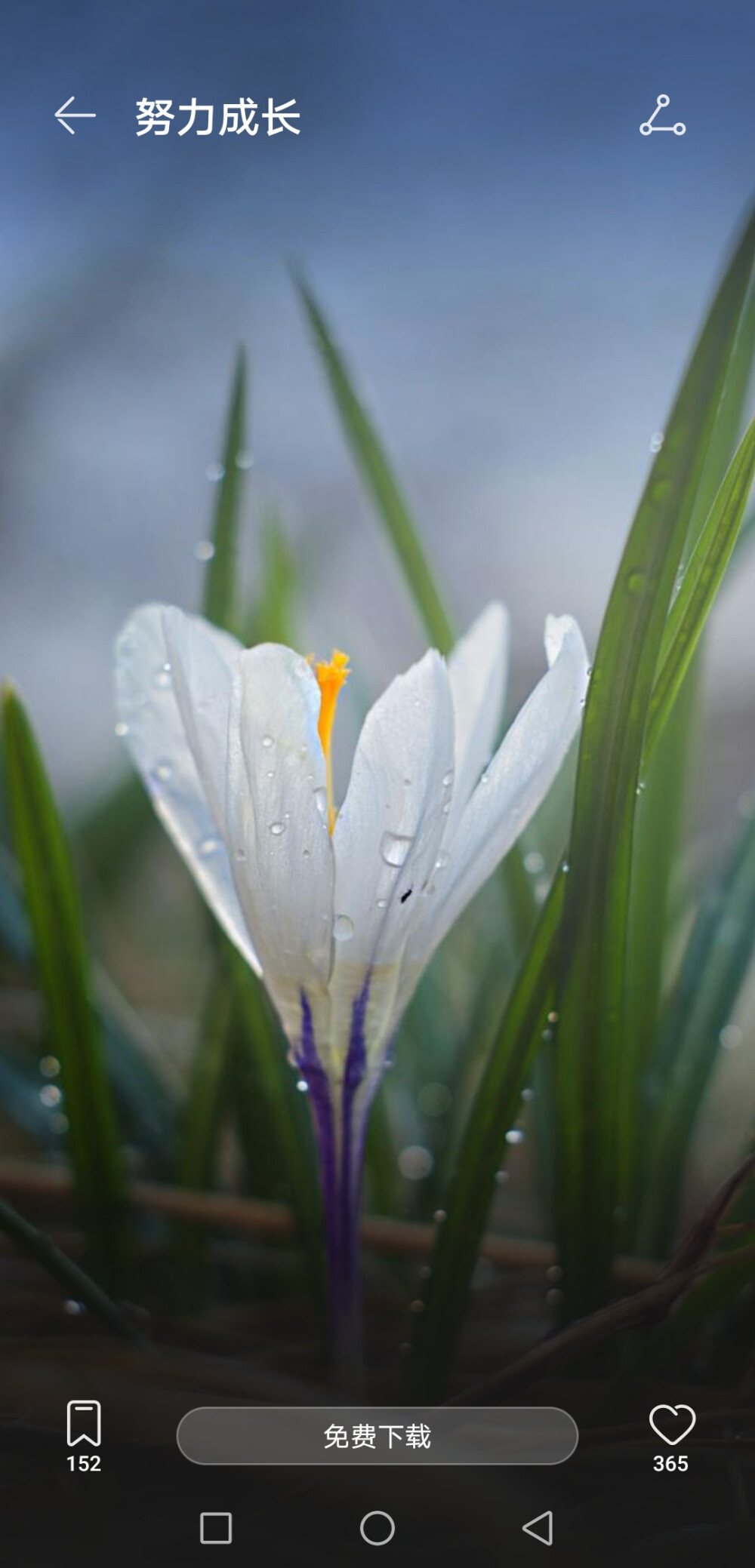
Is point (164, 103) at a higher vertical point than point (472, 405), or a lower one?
lower

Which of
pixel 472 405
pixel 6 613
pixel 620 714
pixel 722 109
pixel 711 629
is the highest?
pixel 472 405

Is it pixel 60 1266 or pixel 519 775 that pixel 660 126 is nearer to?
pixel 519 775

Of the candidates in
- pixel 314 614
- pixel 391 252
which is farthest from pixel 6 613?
pixel 391 252

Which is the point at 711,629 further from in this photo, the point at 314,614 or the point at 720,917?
the point at 314,614

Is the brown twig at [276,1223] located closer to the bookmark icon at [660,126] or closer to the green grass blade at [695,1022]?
the green grass blade at [695,1022]

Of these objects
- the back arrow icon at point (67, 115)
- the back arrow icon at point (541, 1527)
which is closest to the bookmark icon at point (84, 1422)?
the back arrow icon at point (541, 1527)

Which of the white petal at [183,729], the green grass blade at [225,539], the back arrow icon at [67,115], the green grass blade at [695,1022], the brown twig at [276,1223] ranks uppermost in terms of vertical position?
the back arrow icon at [67,115]

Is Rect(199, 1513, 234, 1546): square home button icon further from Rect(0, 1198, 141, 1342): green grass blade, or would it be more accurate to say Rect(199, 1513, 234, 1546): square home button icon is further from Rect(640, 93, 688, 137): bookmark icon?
Rect(640, 93, 688, 137): bookmark icon

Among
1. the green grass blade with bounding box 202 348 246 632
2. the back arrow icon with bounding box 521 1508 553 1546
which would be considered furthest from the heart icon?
the green grass blade with bounding box 202 348 246 632
